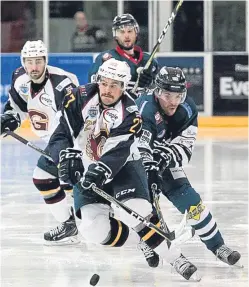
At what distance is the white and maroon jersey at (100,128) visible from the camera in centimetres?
503

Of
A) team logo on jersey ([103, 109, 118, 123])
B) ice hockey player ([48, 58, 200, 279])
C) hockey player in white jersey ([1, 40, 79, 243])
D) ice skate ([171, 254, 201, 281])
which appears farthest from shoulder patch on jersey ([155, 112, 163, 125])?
hockey player in white jersey ([1, 40, 79, 243])

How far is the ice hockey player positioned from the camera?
16.4 ft

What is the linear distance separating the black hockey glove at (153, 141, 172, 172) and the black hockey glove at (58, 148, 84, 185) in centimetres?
50

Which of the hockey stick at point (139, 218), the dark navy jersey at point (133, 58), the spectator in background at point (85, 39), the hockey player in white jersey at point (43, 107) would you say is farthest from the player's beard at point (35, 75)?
the spectator in background at point (85, 39)

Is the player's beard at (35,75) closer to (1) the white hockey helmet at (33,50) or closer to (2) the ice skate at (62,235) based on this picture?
(1) the white hockey helmet at (33,50)

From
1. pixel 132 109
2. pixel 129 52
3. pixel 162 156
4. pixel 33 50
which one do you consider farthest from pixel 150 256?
pixel 129 52

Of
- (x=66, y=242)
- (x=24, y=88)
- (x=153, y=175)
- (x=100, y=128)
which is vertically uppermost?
(x=24, y=88)

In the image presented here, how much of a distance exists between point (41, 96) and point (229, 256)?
1480 millimetres

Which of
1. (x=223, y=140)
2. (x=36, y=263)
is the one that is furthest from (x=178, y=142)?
(x=223, y=140)

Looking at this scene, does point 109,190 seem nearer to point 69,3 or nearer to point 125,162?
point 125,162

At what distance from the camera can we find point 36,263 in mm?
5504

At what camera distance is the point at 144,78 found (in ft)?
23.5

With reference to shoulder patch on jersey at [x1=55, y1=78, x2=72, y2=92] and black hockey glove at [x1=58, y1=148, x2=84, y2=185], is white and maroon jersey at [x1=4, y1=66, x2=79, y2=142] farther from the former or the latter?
black hockey glove at [x1=58, y1=148, x2=84, y2=185]

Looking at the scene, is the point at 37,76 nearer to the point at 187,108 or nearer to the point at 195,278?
the point at 187,108
